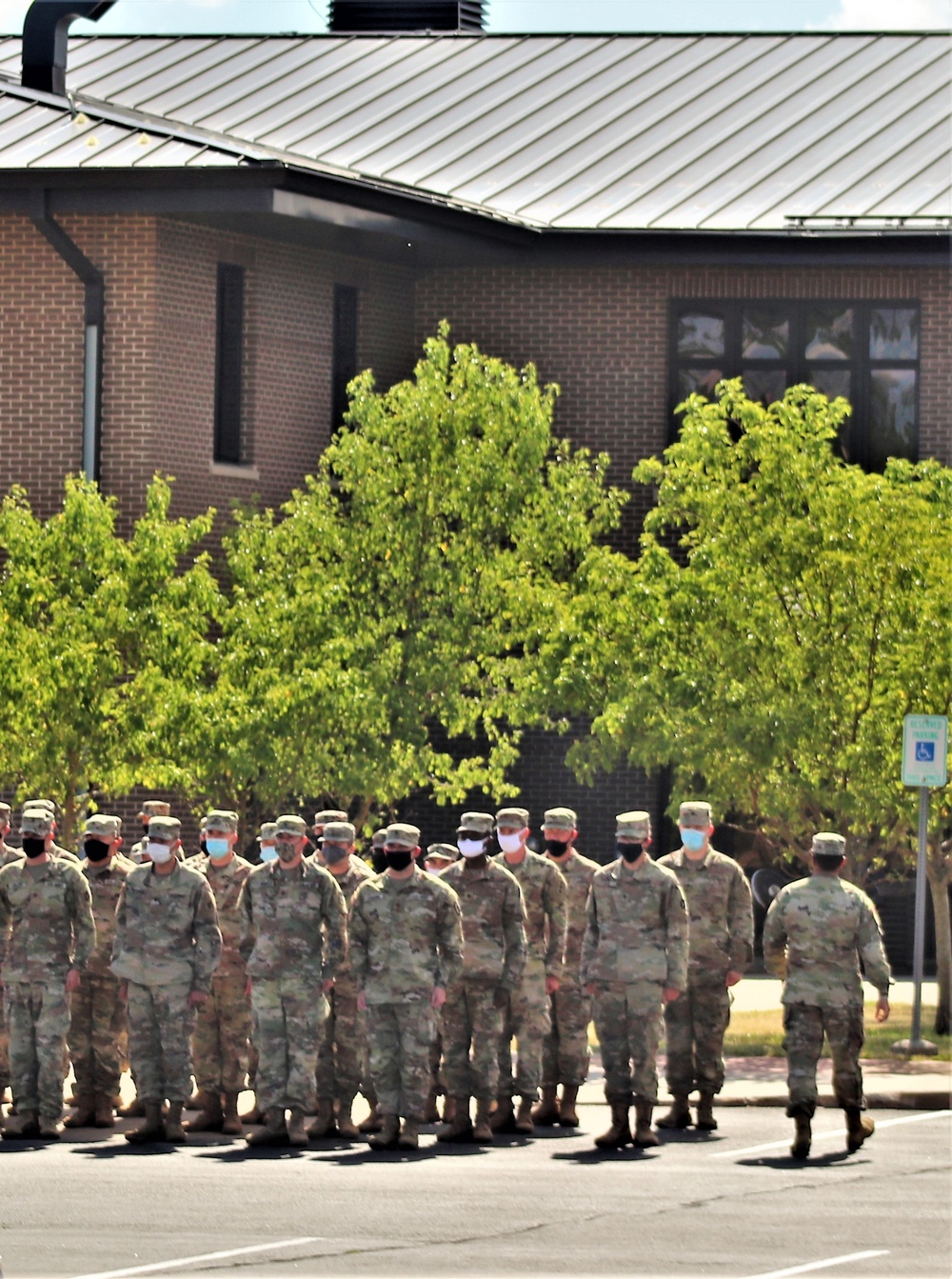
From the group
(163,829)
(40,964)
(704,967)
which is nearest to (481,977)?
(704,967)

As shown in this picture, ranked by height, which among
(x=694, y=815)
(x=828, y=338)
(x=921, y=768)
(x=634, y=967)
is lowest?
(x=634, y=967)

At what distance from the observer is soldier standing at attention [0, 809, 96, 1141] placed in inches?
639

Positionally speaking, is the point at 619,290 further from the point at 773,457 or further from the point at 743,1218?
the point at 743,1218

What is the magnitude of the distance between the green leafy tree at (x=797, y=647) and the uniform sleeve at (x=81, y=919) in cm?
Result: 743

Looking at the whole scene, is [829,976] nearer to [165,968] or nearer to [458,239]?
[165,968]

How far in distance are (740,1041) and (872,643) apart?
3.43 m

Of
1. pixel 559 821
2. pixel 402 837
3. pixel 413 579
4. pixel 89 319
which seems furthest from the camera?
pixel 89 319

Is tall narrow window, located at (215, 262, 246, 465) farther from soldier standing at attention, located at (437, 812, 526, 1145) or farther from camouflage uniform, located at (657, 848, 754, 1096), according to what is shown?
soldier standing at attention, located at (437, 812, 526, 1145)

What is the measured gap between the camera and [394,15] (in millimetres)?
37719

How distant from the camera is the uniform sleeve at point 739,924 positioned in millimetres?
17125

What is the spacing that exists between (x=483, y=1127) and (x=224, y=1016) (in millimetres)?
1897

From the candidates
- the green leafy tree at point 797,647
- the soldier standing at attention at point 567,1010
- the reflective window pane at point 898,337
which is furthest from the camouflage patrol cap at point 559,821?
the reflective window pane at point 898,337

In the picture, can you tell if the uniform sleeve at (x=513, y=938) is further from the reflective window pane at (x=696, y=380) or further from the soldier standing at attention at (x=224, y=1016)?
the reflective window pane at (x=696, y=380)

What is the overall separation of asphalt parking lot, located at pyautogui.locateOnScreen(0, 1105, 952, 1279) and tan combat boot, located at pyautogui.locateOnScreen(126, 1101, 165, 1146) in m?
0.12
